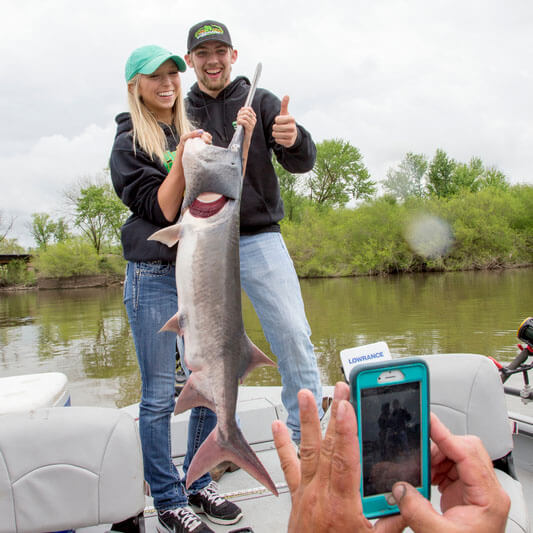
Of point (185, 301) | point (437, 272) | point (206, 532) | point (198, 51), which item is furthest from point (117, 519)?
point (437, 272)

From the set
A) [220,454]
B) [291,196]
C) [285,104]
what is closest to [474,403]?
[220,454]

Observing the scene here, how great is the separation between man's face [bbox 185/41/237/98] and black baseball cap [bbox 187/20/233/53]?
0.12 feet

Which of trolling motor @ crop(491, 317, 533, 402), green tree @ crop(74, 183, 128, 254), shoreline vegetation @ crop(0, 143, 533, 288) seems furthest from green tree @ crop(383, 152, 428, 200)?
trolling motor @ crop(491, 317, 533, 402)

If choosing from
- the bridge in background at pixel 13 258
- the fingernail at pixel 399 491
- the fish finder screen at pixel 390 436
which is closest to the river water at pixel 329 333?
the fish finder screen at pixel 390 436

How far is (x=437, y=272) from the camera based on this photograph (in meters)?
36.0

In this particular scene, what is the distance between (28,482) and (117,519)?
1.17 feet

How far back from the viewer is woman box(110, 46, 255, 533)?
7.16 feet

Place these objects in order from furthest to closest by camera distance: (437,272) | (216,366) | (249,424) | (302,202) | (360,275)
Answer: (302,202), (360,275), (437,272), (249,424), (216,366)

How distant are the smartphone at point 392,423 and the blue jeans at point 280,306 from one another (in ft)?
4.66

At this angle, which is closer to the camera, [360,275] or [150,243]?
[150,243]

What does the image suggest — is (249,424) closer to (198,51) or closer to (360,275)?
(198,51)

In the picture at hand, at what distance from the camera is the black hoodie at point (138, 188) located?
6.98ft

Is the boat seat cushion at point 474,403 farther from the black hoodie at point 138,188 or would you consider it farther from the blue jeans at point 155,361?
the black hoodie at point 138,188

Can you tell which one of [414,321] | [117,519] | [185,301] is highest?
[185,301]
